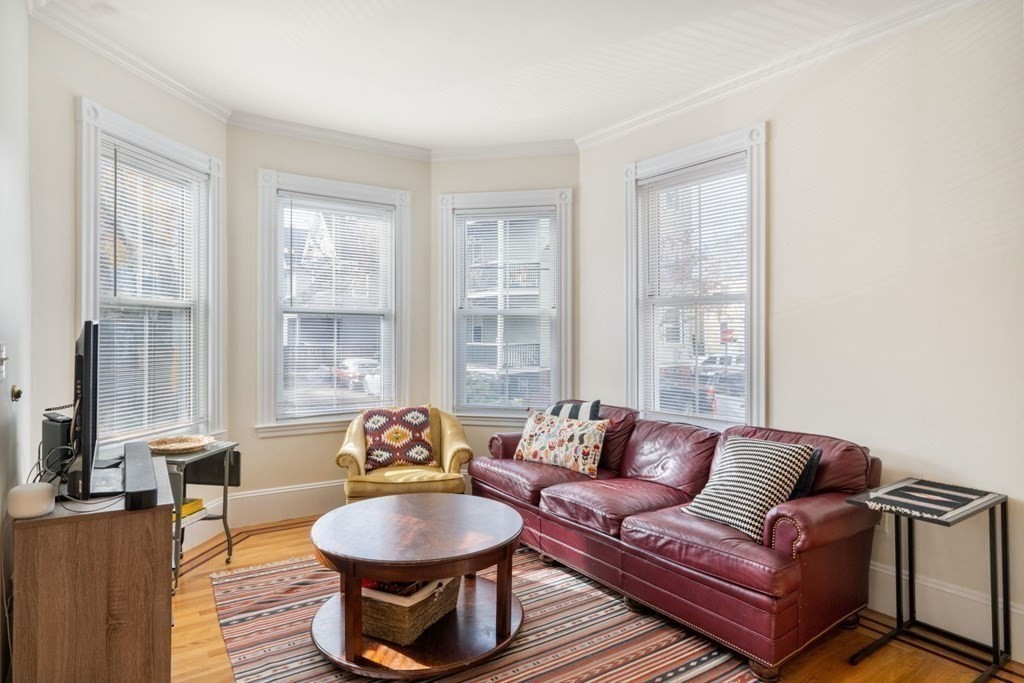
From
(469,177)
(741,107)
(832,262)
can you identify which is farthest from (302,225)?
(832,262)

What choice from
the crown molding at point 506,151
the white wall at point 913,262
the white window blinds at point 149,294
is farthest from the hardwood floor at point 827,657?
the crown molding at point 506,151

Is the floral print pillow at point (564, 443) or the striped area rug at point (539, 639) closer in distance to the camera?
the striped area rug at point (539, 639)

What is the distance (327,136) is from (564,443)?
2.84m

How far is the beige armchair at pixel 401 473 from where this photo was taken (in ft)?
11.6

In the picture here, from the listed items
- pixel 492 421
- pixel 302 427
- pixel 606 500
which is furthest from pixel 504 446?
pixel 302 427

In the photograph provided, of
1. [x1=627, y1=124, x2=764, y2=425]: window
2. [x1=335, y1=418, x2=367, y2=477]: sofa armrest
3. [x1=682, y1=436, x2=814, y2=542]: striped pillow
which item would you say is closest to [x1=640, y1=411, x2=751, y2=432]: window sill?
[x1=627, y1=124, x2=764, y2=425]: window

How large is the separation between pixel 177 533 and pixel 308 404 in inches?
57.3

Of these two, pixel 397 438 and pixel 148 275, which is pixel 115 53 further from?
pixel 397 438

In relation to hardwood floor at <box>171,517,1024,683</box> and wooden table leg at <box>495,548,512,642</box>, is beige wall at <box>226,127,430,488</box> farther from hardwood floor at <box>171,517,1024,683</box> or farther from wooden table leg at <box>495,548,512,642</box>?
wooden table leg at <box>495,548,512,642</box>

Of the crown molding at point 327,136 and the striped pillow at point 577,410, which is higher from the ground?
the crown molding at point 327,136

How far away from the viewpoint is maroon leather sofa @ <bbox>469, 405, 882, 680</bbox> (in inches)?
87.5

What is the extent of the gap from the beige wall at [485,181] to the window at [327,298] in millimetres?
299

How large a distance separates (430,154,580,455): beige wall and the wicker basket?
221 centimetres

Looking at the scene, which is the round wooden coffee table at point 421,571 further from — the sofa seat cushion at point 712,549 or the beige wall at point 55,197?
the beige wall at point 55,197
